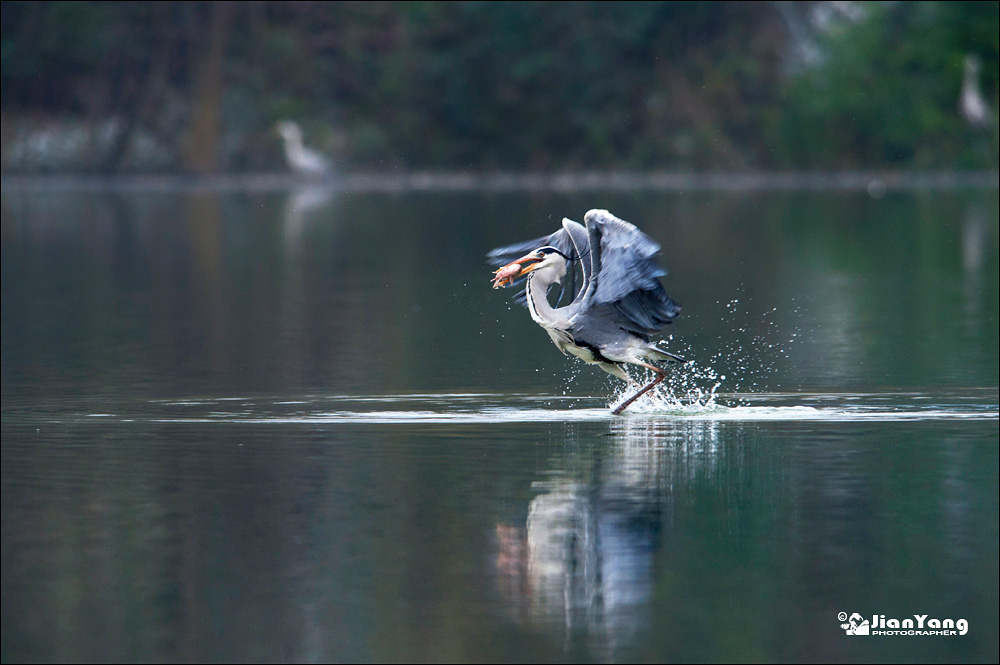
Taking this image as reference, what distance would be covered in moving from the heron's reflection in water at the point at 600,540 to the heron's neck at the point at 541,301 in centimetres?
74

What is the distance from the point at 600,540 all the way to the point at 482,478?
1.43 metres

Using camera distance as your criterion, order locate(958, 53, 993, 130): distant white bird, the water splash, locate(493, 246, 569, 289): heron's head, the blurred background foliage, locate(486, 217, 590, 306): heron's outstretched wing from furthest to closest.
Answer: the blurred background foliage → locate(958, 53, 993, 130): distant white bird → the water splash → locate(486, 217, 590, 306): heron's outstretched wing → locate(493, 246, 569, 289): heron's head

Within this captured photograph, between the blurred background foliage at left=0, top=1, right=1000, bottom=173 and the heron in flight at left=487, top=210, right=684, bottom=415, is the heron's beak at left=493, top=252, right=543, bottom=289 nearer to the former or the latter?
the heron in flight at left=487, top=210, right=684, bottom=415

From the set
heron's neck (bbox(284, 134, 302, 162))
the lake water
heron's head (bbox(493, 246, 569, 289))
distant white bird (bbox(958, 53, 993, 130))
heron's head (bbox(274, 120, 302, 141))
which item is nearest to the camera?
the lake water

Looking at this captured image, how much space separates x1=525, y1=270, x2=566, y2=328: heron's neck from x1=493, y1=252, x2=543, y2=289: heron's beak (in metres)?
0.05

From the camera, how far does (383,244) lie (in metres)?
26.7

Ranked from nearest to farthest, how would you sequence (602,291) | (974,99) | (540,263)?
(602,291) < (540,263) < (974,99)

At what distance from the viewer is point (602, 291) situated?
33.0ft

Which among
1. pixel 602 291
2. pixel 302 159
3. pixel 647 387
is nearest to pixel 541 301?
pixel 602 291

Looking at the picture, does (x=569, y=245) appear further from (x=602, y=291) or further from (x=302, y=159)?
(x=302, y=159)

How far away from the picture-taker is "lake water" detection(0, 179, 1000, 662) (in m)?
6.48

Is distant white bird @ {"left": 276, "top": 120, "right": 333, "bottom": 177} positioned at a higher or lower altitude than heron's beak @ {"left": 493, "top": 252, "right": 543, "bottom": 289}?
higher

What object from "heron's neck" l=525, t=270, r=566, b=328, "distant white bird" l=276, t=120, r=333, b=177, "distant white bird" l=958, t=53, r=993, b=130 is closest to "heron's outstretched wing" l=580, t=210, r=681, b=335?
"heron's neck" l=525, t=270, r=566, b=328

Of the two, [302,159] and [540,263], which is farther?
[302,159]
